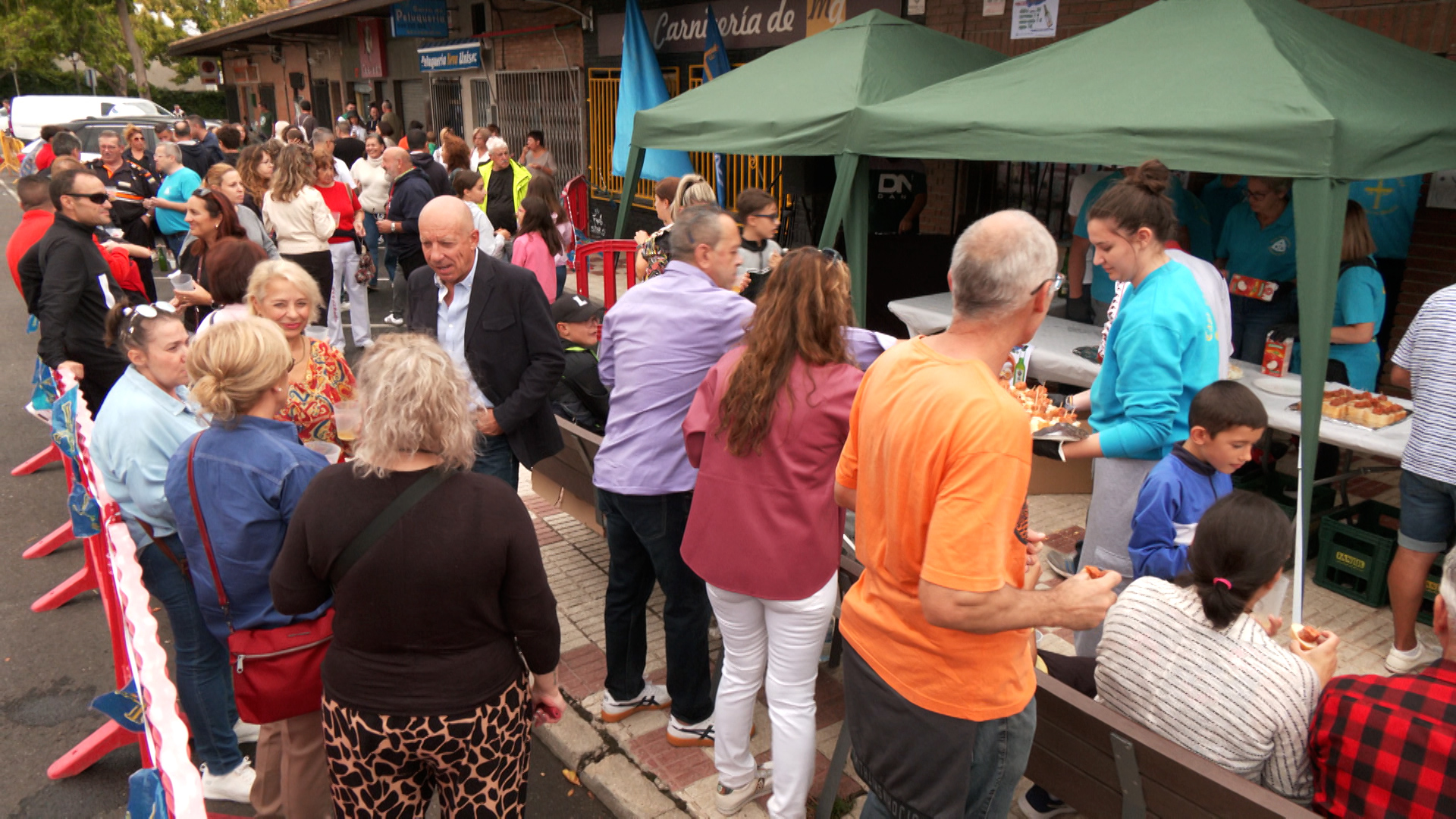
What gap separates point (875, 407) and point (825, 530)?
79 centimetres

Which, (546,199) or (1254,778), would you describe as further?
(546,199)

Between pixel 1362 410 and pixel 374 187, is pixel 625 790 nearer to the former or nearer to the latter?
pixel 1362 410

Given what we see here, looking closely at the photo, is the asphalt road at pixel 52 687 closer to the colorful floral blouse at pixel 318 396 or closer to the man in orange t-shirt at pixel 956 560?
the colorful floral blouse at pixel 318 396

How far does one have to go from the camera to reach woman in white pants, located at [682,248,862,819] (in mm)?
2475

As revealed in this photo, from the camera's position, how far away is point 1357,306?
4.72 meters

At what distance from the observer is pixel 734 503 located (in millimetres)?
2598

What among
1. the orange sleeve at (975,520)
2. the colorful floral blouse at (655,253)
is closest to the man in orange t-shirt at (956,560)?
the orange sleeve at (975,520)

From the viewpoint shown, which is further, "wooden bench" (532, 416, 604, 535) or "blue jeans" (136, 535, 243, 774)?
"wooden bench" (532, 416, 604, 535)

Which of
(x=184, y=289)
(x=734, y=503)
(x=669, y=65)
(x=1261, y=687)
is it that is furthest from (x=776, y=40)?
(x=1261, y=687)

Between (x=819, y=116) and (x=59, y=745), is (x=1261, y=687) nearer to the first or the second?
(x=59, y=745)

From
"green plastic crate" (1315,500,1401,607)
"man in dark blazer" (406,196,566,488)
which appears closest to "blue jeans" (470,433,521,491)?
"man in dark blazer" (406,196,566,488)

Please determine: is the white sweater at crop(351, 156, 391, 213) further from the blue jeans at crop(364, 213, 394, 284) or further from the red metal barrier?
the red metal barrier

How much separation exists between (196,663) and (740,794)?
6.12 ft

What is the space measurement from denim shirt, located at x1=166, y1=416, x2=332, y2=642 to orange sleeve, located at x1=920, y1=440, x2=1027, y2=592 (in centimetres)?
161
